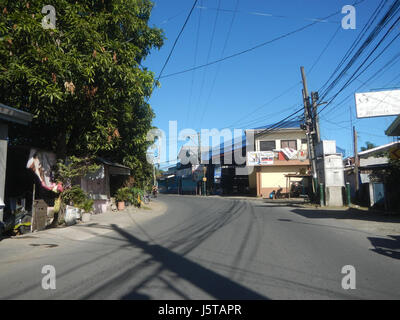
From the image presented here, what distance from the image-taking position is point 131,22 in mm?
10383

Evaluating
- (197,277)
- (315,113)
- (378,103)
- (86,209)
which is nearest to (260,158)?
(315,113)

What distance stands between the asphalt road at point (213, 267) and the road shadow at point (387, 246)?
2cm

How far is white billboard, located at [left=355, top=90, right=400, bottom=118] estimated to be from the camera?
16.2 meters

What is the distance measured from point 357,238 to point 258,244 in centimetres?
311

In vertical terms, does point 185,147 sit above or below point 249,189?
above

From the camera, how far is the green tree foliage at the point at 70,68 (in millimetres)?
7922

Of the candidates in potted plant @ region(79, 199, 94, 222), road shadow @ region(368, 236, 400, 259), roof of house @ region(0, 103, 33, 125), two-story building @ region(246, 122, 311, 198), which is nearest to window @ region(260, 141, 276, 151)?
two-story building @ region(246, 122, 311, 198)

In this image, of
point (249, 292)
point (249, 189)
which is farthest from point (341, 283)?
point (249, 189)

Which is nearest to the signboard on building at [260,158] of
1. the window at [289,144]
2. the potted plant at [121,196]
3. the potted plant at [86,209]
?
the window at [289,144]

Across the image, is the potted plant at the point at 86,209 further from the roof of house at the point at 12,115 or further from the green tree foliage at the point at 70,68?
the roof of house at the point at 12,115

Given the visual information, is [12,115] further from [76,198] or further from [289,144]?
[289,144]

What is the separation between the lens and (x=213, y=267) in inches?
216

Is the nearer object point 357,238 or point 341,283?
point 341,283
